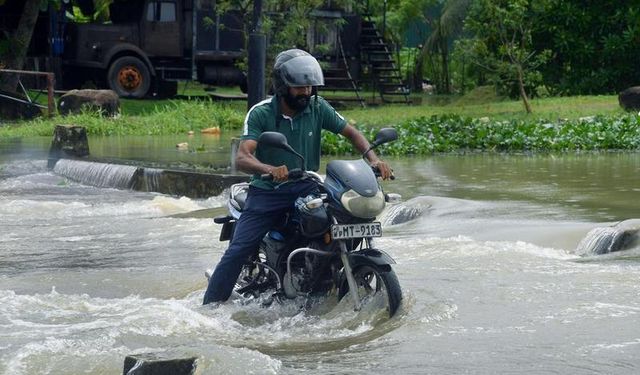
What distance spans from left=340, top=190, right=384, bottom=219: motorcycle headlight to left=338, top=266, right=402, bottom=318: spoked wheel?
325mm

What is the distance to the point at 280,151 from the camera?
8359mm

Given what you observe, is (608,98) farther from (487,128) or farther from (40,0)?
(40,0)

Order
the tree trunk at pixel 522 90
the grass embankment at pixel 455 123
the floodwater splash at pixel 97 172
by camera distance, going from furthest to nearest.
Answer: the tree trunk at pixel 522 90, the grass embankment at pixel 455 123, the floodwater splash at pixel 97 172

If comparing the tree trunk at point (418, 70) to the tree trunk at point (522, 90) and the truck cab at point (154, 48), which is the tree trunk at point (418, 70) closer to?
the truck cab at point (154, 48)

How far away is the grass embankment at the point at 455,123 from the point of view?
21.8 meters

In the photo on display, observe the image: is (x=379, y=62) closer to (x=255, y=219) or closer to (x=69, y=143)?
(x=69, y=143)

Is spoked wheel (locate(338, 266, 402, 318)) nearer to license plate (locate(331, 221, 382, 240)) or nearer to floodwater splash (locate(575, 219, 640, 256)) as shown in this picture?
license plate (locate(331, 221, 382, 240))

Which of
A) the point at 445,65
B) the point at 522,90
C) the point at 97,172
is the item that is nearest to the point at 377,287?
the point at 97,172

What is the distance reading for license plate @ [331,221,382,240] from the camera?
781 cm

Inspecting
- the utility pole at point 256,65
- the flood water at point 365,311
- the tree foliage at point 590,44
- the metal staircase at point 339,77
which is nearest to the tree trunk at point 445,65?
the metal staircase at point 339,77

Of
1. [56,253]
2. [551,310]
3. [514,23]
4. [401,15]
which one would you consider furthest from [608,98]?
[551,310]

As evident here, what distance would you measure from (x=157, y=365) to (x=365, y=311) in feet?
5.92

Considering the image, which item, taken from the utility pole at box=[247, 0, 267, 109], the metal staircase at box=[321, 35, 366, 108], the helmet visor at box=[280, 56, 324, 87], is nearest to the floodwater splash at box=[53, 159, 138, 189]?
the utility pole at box=[247, 0, 267, 109]

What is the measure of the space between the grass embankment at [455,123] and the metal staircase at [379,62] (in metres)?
0.97
